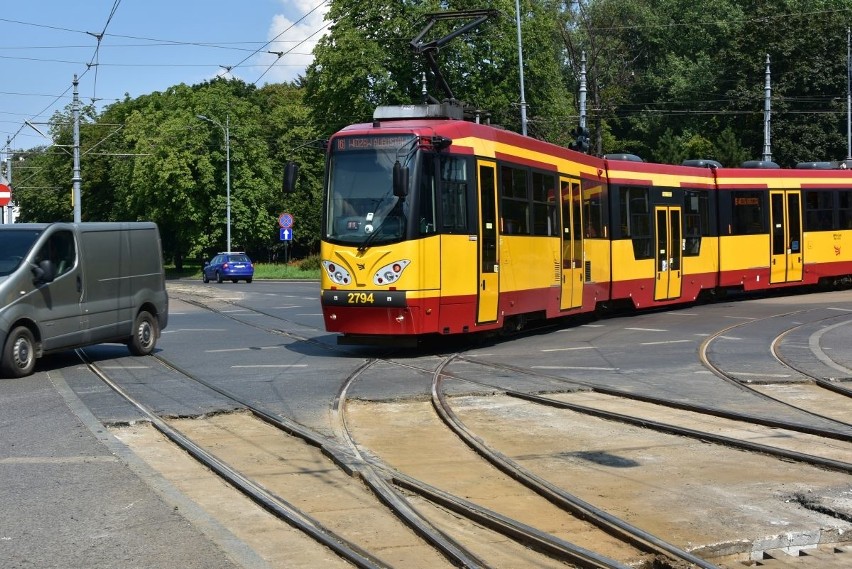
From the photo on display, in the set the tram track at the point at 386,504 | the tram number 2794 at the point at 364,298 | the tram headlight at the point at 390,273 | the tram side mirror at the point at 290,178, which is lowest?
the tram track at the point at 386,504

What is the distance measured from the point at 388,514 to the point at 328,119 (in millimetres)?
46611

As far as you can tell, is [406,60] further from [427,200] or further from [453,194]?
[427,200]

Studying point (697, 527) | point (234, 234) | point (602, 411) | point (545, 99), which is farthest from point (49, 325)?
point (234, 234)

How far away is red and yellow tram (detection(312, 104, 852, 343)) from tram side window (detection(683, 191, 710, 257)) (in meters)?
0.05

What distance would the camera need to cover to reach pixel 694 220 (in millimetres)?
27172

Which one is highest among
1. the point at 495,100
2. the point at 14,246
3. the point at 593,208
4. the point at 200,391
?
the point at 495,100

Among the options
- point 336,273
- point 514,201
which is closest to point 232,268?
point 514,201

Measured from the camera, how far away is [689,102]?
73500 millimetres

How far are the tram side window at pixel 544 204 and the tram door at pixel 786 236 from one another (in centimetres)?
1094

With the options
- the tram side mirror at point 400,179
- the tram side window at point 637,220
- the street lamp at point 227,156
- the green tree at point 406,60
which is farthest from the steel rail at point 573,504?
the street lamp at point 227,156

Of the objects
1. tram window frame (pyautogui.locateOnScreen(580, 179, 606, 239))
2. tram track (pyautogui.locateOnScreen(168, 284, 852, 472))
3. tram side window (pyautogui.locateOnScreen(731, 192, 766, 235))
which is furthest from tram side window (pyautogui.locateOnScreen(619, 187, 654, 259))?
tram track (pyautogui.locateOnScreen(168, 284, 852, 472))

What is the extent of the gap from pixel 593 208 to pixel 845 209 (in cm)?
1168

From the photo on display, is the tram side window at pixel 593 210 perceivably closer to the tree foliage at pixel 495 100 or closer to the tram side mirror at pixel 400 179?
the tram side mirror at pixel 400 179

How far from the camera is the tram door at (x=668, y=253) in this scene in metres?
25.8
